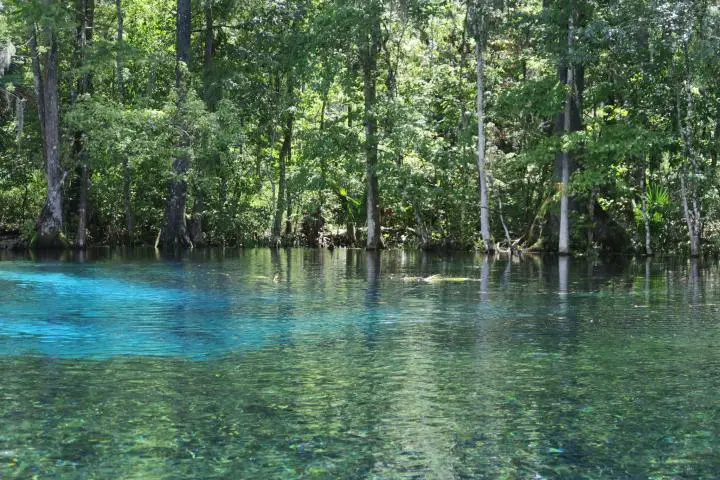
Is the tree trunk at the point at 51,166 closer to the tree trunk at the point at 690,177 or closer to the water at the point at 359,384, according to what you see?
the water at the point at 359,384

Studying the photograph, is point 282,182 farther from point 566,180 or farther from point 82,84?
point 566,180

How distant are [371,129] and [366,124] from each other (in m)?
0.30

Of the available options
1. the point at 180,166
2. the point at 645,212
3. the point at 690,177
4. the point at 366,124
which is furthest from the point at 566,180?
the point at 180,166

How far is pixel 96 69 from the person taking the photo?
3612 cm

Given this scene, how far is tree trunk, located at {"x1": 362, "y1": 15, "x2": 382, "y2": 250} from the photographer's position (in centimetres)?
3834

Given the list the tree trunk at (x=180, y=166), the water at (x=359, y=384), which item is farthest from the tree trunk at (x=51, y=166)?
the water at (x=359, y=384)

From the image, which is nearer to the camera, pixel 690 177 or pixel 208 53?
pixel 690 177

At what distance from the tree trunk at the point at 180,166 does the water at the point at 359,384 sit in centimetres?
1713

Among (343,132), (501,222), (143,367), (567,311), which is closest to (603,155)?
(501,222)

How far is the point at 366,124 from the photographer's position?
129ft

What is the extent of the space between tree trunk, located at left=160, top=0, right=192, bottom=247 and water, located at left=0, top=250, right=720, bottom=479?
56.2 ft

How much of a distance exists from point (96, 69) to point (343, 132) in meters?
10.1

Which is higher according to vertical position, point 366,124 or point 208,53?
point 208,53

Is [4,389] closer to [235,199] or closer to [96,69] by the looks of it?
[96,69]
